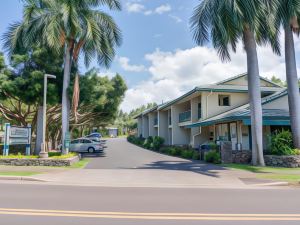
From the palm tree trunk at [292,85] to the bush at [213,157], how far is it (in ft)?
15.7

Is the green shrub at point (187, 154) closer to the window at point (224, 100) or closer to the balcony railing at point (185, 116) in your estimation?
the balcony railing at point (185, 116)

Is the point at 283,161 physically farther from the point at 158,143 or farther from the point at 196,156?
the point at 158,143

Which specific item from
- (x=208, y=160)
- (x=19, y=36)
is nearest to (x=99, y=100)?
(x=19, y=36)

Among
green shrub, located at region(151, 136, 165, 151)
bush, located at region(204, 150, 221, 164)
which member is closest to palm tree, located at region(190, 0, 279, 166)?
bush, located at region(204, 150, 221, 164)

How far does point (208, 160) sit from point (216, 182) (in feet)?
24.4

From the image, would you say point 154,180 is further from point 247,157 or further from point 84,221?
point 247,157

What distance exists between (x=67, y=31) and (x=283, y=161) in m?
15.6

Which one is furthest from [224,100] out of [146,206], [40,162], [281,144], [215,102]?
[146,206]

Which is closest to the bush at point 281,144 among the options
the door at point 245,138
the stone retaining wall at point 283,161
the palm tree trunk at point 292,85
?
the palm tree trunk at point 292,85

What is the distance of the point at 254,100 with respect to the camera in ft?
56.5

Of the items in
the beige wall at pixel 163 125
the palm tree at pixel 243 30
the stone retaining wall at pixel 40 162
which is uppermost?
the palm tree at pixel 243 30

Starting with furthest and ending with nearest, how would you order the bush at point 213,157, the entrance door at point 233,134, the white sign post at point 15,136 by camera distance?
the entrance door at point 233,134, the white sign post at point 15,136, the bush at point 213,157

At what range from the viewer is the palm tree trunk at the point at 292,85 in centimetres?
1786

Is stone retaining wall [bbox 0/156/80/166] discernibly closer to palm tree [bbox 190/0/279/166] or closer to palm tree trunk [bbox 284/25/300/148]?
palm tree [bbox 190/0/279/166]
